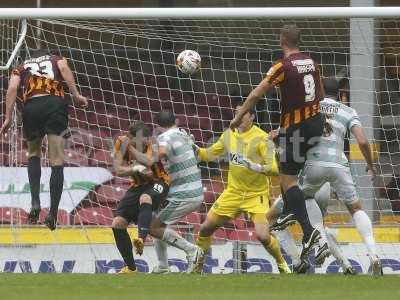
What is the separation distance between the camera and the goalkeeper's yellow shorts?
12758 mm

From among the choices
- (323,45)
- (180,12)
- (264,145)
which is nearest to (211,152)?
(264,145)

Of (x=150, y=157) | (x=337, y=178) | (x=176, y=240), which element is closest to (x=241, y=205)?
(x=176, y=240)

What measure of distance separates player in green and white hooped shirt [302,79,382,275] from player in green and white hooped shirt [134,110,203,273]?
74.1 inches

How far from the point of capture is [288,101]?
35.6ft

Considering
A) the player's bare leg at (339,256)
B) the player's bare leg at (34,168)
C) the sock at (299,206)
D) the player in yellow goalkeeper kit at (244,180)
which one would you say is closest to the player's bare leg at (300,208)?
the sock at (299,206)

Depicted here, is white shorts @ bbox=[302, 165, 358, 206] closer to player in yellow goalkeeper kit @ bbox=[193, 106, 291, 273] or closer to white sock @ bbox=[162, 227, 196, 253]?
player in yellow goalkeeper kit @ bbox=[193, 106, 291, 273]

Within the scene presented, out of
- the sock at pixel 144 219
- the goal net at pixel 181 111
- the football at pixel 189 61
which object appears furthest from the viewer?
the goal net at pixel 181 111

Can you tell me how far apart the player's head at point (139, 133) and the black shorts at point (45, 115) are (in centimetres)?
154

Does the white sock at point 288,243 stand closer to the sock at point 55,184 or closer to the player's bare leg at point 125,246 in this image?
the player's bare leg at point 125,246

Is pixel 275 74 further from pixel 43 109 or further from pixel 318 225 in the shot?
pixel 43 109

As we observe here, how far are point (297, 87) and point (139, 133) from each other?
299 centimetres

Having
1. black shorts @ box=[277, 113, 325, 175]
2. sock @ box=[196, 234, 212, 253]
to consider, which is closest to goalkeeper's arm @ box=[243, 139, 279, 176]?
sock @ box=[196, 234, 212, 253]

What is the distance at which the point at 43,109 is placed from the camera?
11.8 meters

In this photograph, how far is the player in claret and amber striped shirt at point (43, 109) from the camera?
1177 centimetres
